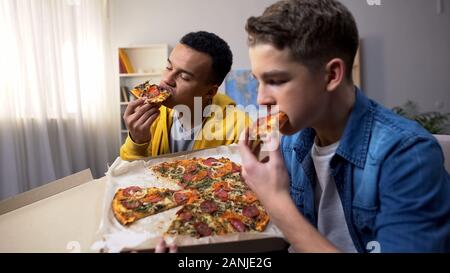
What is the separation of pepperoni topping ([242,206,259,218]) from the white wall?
8.56 ft

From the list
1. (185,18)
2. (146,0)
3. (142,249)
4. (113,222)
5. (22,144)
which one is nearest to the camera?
(142,249)

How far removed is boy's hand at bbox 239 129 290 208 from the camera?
2.06ft

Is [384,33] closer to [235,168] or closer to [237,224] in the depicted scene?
[235,168]

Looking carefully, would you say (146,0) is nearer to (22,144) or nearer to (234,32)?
(234,32)

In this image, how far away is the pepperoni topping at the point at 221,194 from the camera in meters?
0.81

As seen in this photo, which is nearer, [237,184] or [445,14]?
[237,184]

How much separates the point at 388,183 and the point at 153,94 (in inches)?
30.0

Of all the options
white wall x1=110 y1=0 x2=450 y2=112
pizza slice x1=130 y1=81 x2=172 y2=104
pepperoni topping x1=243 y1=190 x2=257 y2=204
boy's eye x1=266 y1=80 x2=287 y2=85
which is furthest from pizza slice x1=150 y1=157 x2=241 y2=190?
white wall x1=110 y1=0 x2=450 y2=112

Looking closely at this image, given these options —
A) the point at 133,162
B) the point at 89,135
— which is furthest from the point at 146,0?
the point at 133,162

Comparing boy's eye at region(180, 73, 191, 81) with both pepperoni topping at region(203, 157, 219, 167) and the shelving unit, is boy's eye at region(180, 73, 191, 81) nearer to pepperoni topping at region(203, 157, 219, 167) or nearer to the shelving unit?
pepperoni topping at region(203, 157, 219, 167)

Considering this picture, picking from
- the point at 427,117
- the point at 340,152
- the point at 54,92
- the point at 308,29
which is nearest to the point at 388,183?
the point at 340,152

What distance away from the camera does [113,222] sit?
0.75 meters

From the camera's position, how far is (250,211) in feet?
2.52

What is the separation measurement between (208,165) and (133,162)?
0.21 metres
